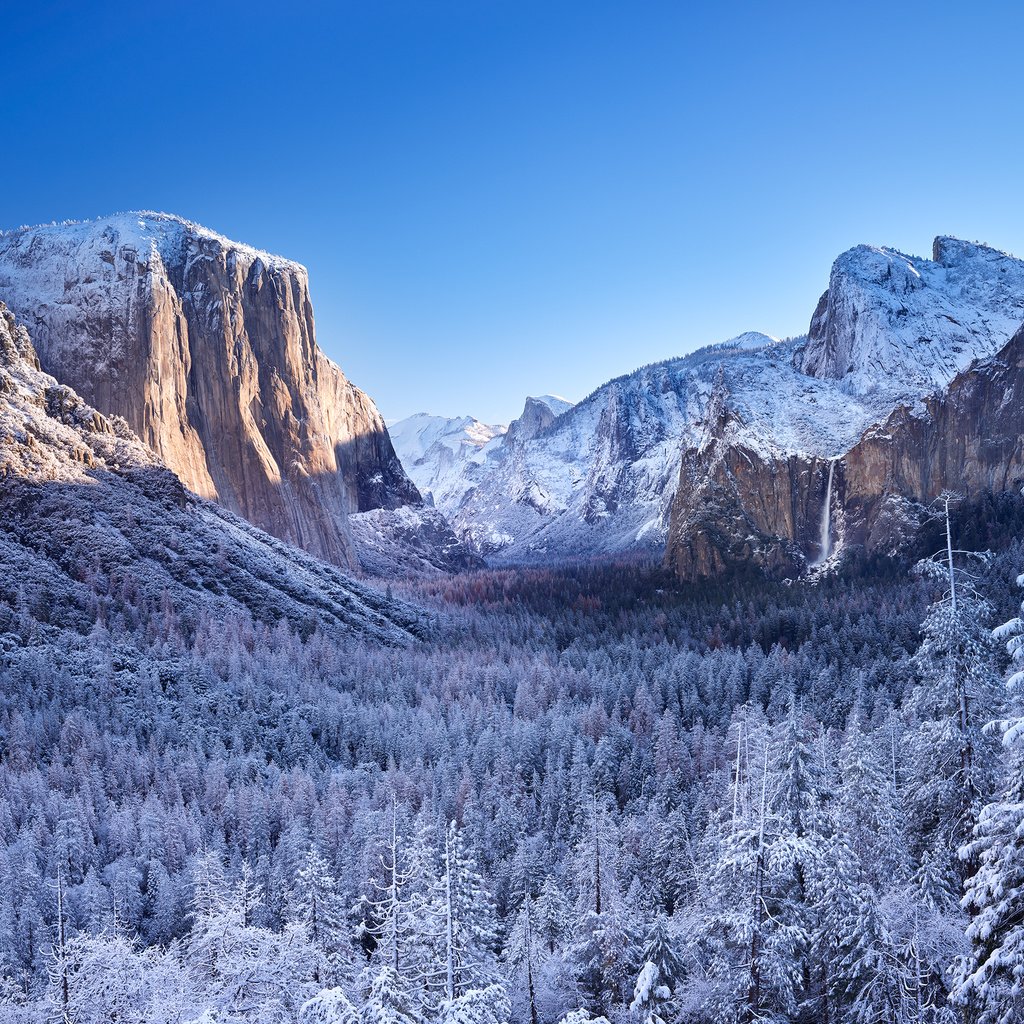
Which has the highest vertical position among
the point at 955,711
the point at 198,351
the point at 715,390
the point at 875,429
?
the point at 198,351

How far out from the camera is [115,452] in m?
111

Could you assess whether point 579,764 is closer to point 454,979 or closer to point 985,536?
point 454,979

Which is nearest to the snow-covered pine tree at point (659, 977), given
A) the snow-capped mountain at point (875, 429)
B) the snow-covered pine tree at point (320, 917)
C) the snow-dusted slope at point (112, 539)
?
the snow-covered pine tree at point (320, 917)

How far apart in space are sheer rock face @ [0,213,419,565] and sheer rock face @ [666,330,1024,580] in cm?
7530

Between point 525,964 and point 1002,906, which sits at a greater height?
point 1002,906

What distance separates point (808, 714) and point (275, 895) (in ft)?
138

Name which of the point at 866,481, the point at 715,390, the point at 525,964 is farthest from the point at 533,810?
the point at 715,390

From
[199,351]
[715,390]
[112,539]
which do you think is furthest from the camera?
[715,390]

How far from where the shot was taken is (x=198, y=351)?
148500 millimetres

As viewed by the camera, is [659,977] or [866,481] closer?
[659,977]

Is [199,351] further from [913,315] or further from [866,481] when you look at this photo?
[913,315]

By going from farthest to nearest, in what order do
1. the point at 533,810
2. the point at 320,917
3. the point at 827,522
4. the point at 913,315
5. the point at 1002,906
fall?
1. the point at 913,315
2. the point at 827,522
3. the point at 533,810
4. the point at 320,917
5. the point at 1002,906

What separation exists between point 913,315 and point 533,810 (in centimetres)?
13279

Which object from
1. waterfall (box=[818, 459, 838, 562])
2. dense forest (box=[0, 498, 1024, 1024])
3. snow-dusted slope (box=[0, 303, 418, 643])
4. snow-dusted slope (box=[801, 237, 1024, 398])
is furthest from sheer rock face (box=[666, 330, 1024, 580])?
snow-dusted slope (box=[0, 303, 418, 643])
